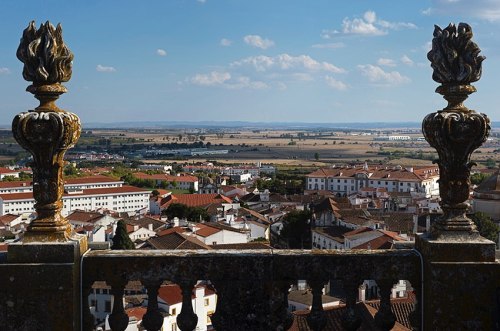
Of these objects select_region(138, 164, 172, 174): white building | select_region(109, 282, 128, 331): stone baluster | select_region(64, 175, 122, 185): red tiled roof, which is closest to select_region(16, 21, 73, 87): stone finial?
select_region(109, 282, 128, 331): stone baluster

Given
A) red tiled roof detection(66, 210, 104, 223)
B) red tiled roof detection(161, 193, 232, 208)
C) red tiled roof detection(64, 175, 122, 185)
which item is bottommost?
red tiled roof detection(64, 175, 122, 185)

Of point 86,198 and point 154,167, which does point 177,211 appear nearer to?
point 86,198

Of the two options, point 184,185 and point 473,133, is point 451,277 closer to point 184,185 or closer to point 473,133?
point 473,133

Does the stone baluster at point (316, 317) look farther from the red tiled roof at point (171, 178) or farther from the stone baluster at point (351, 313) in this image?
the red tiled roof at point (171, 178)

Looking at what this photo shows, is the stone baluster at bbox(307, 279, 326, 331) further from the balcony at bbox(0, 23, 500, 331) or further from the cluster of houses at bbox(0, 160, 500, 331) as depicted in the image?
the cluster of houses at bbox(0, 160, 500, 331)

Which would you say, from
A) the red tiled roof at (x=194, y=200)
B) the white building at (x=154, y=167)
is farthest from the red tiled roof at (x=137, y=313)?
the white building at (x=154, y=167)

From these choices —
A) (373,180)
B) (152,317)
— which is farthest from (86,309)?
→ (373,180)
